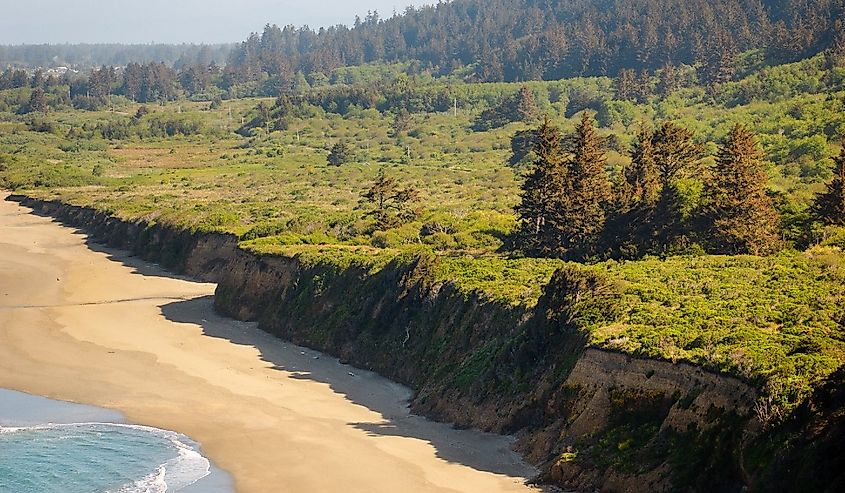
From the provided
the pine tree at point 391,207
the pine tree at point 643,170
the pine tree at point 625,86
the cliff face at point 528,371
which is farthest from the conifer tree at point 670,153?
the pine tree at point 625,86

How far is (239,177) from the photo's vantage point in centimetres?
12712

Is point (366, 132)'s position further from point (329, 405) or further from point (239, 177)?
point (329, 405)

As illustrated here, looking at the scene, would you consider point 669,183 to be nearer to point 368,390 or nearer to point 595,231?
point 595,231

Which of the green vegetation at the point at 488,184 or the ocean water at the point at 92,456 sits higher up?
the green vegetation at the point at 488,184

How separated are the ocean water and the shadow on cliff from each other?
6523mm

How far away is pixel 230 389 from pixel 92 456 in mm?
9376

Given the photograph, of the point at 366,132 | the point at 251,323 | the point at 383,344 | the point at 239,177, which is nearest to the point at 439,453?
the point at 383,344

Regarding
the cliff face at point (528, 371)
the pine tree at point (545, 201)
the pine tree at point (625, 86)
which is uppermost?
the pine tree at point (625, 86)

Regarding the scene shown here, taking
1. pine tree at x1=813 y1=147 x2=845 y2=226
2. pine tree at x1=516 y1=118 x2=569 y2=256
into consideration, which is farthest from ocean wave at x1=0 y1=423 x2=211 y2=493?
pine tree at x1=813 y1=147 x2=845 y2=226

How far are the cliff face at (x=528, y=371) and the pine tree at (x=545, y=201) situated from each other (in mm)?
10426

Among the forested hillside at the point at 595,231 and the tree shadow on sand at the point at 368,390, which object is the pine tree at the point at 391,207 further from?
the tree shadow on sand at the point at 368,390

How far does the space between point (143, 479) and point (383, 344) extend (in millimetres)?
16015

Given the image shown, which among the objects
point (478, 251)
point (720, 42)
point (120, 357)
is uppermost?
point (720, 42)

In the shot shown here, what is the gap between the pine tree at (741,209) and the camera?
53688 millimetres
